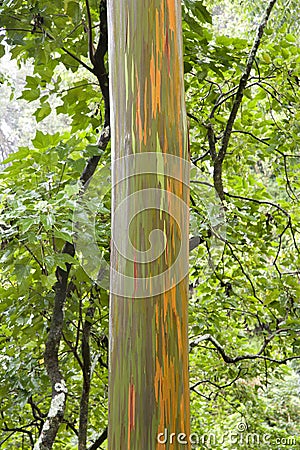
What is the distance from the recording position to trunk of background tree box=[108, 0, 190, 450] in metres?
0.52

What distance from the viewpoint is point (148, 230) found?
54cm

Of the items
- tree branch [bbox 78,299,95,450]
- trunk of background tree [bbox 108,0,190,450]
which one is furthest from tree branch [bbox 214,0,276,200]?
trunk of background tree [bbox 108,0,190,450]

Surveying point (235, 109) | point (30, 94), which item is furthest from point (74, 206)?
point (235, 109)

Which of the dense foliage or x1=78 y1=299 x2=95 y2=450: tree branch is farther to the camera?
x1=78 y1=299 x2=95 y2=450: tree branch

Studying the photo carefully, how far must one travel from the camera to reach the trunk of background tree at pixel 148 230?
1.70 ft

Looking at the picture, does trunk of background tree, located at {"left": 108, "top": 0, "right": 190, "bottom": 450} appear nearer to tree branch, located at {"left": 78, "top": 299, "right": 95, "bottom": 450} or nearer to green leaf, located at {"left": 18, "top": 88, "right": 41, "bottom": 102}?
green leaf, located at {"left": 18, "top": 88, "right": 41, "bottom": 102}

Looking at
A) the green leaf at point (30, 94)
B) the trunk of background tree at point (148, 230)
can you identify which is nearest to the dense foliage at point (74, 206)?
the green leaf at point (30, 94)

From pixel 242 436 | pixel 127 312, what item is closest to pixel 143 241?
pixel 127 312

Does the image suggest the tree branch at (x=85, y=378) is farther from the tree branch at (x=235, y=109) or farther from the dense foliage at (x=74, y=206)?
the tree branch at (x=235, y=109)

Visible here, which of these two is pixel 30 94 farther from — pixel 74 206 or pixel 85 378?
pixel 85 378

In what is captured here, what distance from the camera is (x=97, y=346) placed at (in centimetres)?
160

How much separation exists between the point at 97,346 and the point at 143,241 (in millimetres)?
1136

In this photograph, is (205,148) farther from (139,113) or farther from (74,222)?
(139,113)

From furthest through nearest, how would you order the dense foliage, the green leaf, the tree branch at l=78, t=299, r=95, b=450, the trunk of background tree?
the tree branch at l=78, t=299, r=95, b=450 → the green leaf → the dense foliage → the trunk of background tree
